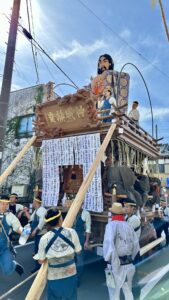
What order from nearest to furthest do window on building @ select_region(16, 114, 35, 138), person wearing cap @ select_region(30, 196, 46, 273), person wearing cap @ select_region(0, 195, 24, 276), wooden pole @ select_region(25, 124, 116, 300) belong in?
wooden pole @ select_region(25, 124, 116, 300) → person wearing cap @ select_region(0, 195, 24, 276) → person wearing cap @ select_region(30, 196, 46, 273) → window on building @ select_region(16, 114, 35, 138)

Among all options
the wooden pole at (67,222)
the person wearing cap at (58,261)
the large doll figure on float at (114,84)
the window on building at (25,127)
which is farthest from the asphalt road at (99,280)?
the window on building at (25,127)

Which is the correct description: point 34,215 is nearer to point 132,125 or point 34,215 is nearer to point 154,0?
point 132,125

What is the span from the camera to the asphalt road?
3990 mm

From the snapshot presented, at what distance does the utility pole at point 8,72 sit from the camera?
226 inches

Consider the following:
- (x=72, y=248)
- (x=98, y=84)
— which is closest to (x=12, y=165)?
(x=72, y=248)

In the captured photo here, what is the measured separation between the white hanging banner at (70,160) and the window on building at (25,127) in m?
8.48

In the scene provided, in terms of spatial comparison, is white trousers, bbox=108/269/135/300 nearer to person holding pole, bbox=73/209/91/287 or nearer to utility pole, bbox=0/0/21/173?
person holding pole, bbox=73/209/91/287

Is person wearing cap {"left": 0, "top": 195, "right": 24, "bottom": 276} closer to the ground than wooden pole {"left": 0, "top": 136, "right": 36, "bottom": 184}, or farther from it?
closer to the ground

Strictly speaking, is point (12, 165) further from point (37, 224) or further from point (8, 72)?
point (8, 72)

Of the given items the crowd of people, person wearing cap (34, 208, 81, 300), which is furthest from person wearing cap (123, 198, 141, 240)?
person wearing cap (34, 208, 81, 300)

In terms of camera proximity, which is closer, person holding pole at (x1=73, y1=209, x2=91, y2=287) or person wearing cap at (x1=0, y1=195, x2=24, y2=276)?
person wearing cap at (x1=0, y1=195, x2=24, y2=276)

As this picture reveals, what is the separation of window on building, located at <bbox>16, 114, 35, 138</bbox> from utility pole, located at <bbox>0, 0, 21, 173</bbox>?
8.09m

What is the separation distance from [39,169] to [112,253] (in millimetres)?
3759

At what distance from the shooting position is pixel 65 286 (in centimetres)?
282
